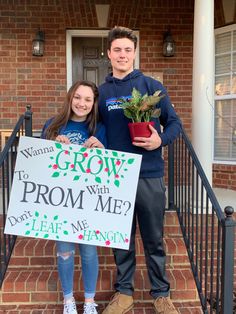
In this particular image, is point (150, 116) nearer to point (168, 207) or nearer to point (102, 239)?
point (102, 239)

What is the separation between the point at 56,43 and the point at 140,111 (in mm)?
3392

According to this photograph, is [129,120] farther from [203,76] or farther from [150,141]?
[203,76]

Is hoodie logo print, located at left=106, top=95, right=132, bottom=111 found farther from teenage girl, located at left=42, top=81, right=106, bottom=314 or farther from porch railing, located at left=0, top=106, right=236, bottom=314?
porch railing, located at left=0, top=106, right=236, bottom=314

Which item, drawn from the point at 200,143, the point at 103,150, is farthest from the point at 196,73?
the point at 103,150

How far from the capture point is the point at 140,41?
5199 mm

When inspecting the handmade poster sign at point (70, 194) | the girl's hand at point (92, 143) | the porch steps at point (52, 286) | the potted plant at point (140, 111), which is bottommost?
Result: the porch steps at point (52, 286)

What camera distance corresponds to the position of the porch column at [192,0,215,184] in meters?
3.72

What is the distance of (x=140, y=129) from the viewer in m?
2.20

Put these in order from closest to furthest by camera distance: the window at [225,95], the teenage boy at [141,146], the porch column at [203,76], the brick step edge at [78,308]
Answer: the teenage boy at [141,146] < the brick step edge at [78,308] < the porch column at [203,76] < the window at [225,95]

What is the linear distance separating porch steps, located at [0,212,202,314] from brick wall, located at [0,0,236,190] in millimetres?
2602

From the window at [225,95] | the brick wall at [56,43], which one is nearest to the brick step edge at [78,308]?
the brick wall at [56,43]

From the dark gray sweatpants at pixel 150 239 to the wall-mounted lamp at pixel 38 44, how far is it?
11.0 ft

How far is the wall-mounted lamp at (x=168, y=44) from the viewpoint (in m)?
5.11

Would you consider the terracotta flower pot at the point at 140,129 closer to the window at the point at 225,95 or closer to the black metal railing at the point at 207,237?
the black metal railing at the point at 207,237
